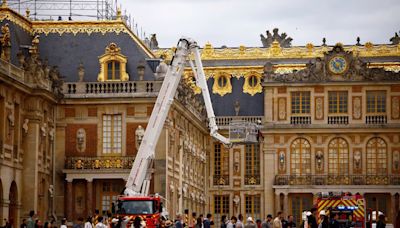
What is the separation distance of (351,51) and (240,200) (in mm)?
12267

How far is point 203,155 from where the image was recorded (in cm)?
7412

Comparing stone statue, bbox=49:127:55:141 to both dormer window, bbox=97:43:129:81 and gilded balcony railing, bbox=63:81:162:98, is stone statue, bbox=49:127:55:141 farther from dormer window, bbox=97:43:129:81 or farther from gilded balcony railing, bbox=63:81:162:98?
dormer window, bbox=97:43:129:81

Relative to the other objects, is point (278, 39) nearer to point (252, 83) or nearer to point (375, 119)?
point (252, 83)

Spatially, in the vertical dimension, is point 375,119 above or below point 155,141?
above

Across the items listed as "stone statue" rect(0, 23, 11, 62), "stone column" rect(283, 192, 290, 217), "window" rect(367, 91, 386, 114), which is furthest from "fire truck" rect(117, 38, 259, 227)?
"window" rect(367, 91, 386, 114)

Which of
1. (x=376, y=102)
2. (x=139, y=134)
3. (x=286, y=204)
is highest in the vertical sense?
(x=376, y=102)

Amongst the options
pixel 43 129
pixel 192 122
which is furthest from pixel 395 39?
pixel 43 129

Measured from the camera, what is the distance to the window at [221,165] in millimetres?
77562

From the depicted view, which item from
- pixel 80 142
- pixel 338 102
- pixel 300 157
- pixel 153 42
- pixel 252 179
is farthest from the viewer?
pixel 153 42

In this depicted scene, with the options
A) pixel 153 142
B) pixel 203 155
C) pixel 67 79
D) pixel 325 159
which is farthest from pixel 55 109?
pixel 325 159

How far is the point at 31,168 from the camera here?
51.5m

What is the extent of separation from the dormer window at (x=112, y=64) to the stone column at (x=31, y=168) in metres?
6.08

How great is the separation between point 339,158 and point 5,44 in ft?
105

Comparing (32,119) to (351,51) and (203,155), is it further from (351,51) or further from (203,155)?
(351,51)
